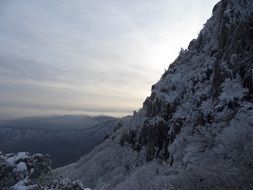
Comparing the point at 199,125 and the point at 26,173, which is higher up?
the point at 199,125

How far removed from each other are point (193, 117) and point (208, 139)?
1562 cm

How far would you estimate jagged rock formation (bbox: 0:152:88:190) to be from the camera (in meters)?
14.5

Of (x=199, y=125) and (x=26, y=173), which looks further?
(x=199, y=125)

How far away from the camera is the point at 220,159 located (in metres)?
38.0

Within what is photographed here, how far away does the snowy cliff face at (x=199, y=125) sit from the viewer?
3806 cm

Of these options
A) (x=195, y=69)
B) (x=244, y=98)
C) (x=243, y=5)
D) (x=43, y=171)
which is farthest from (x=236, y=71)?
(x=43, y=171)

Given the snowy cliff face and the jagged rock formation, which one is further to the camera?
the snowy cliff face

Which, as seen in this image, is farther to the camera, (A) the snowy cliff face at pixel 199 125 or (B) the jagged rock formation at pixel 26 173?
(A) the snowy cliff face at pixel 199 125

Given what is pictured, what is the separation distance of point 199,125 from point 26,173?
4852 cm

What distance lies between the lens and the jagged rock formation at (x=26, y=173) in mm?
14500

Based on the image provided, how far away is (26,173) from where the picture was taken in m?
14.8

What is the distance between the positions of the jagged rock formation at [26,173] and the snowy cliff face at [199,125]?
18242 millimetres

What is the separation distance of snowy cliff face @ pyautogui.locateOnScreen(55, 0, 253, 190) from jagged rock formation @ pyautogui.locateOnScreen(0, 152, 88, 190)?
18242 mm

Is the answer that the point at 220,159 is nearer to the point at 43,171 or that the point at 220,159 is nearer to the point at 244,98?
the point at 244,98
